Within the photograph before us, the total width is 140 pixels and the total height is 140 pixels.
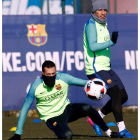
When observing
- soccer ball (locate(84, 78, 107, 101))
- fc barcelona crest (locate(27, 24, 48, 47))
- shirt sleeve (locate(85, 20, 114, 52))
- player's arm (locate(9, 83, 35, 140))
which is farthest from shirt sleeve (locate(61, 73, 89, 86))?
fc barcelona crest (locate(27, 24, 48, 47))

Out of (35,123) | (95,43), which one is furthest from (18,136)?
(35,123)

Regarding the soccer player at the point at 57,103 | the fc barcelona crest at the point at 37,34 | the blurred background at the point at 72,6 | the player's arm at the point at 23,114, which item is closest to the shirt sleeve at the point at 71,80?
the soccer player at the point at 57,103

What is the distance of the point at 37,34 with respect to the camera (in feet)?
37.7

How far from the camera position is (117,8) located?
12047 millimetres

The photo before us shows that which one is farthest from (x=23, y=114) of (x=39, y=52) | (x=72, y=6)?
(x=72, y=6)

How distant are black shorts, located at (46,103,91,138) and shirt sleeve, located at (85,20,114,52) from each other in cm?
83

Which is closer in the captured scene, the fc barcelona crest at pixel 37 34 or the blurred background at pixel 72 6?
the fc barcelona crest at pixel 37 34

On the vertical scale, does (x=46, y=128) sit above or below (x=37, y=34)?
below

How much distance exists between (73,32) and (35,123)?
2.46 meters

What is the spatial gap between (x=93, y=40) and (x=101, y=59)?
12.2 inches

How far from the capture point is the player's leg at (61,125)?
6.55 m

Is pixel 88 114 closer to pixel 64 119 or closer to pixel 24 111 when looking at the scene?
pixel 64 119

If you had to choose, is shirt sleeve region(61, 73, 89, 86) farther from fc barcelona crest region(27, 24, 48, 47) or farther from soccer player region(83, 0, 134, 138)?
fc barcelona crest region(27, 24, 48, 47)

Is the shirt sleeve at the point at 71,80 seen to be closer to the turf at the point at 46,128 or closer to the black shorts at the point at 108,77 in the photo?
the black shorts at the point at 108,77
